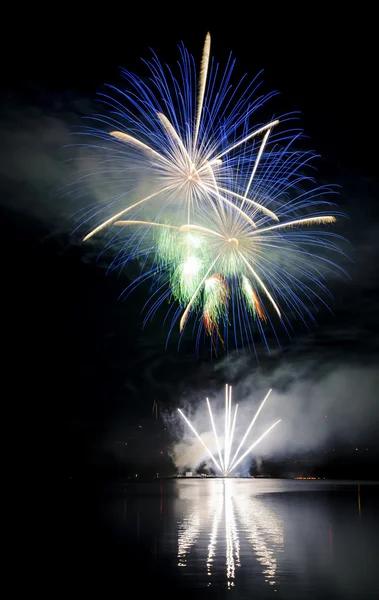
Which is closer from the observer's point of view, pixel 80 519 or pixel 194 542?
pixel 194 542

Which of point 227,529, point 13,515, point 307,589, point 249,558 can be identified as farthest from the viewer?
point 13,515

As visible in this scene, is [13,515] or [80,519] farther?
[13,515]

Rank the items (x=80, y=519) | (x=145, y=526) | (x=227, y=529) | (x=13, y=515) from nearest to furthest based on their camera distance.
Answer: (x=227, y=529) < (x=145, y=526) < (x=80, y=519) < (x=13, y=515)

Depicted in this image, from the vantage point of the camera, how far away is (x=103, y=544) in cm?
3675

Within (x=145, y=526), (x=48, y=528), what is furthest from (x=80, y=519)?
(x=145, y=526)

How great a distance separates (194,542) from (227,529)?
801 cm

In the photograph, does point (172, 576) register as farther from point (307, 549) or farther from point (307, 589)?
point (307, 549)

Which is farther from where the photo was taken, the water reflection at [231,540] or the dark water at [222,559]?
the water reflection at [231,540]

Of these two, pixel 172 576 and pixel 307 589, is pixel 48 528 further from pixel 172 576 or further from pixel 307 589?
pixel 307 589

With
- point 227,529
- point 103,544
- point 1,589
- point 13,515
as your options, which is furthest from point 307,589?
point 13,515

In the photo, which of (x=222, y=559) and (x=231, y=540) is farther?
(x=231, y=540)

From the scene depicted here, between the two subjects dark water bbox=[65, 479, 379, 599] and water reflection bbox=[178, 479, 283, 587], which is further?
water reflection bbox=[178, 479, 283, 587]

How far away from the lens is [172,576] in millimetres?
25422

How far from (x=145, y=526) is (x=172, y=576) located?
75.4ft
